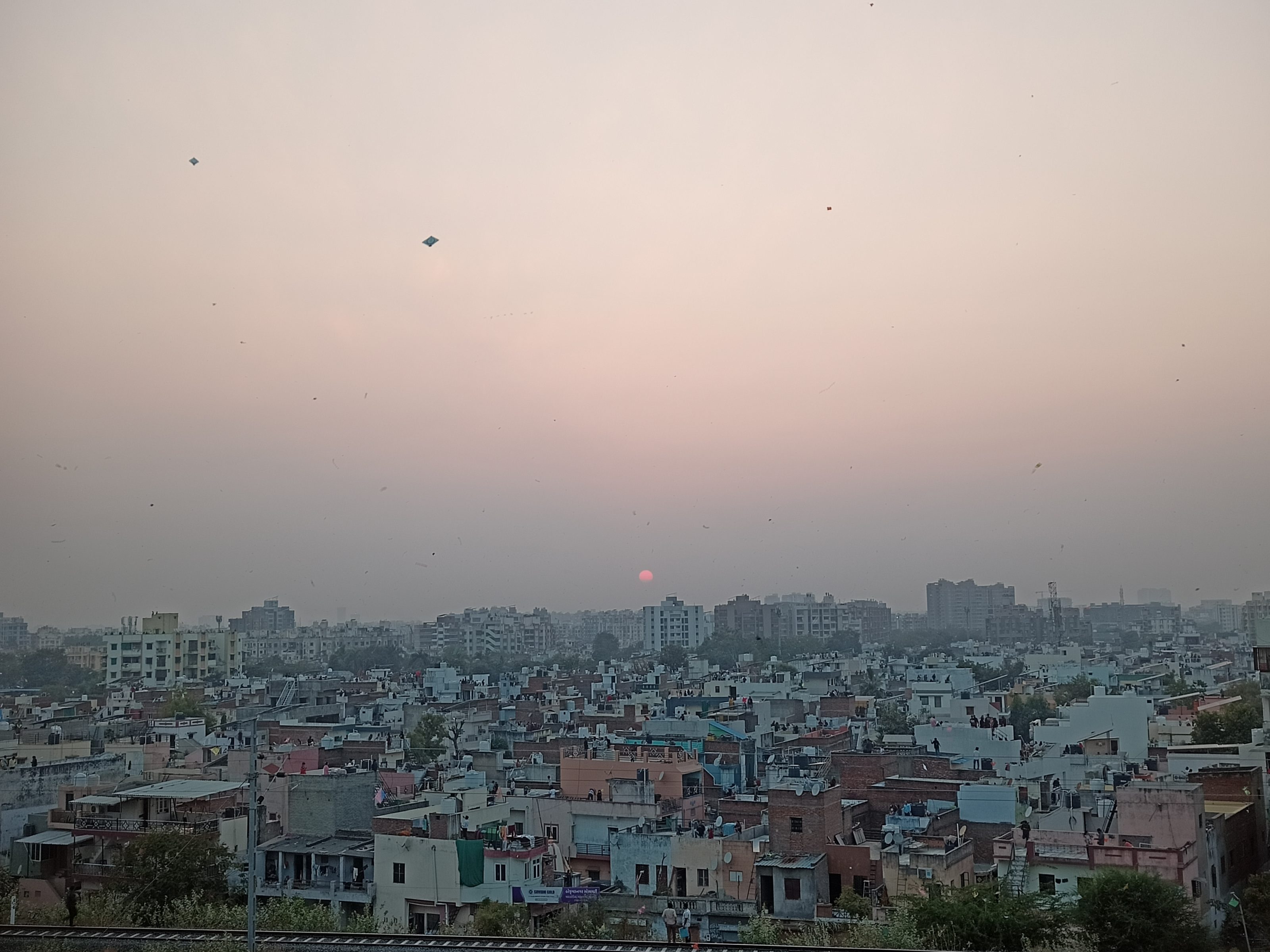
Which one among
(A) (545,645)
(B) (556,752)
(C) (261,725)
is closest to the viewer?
(B) (556,752)

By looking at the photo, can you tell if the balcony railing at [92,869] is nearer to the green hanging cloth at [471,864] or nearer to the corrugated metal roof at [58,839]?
the corrugated metal roof at [58,839]

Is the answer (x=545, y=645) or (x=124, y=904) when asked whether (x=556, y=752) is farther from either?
(x=545, y=645)

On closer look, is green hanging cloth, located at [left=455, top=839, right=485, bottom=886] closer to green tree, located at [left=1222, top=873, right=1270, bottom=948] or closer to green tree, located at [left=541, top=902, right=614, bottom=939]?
green tree, located at [left=541, top=902, right=614, bottom=939]

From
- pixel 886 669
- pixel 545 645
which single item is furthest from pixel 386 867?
pixel 545 645

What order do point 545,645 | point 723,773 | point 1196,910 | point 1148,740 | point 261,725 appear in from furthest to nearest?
Result: point 545,645 < point 261,725 < point 1148,740 < point 723,773 < point 1196,910

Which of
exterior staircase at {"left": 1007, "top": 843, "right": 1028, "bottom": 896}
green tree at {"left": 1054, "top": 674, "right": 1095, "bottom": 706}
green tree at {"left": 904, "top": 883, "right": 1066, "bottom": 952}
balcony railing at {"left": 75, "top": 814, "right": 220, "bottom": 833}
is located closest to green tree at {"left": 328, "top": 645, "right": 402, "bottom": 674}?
green tree at {"left": 1054, "top": 674, "right": 1095, "bottom": 706}

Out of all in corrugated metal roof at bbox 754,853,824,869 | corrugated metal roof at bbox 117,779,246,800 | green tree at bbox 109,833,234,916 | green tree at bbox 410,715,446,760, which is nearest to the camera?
green tree at bbox 109,833,234,916
